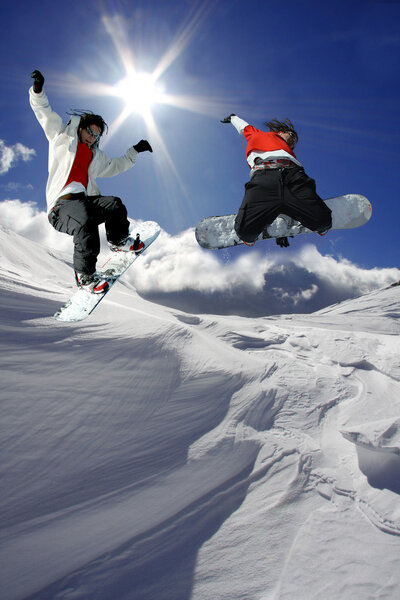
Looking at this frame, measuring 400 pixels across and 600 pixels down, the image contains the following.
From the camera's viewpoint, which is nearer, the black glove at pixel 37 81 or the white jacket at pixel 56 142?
the black glove at pixel 37 81

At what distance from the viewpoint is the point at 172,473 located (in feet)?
6.95

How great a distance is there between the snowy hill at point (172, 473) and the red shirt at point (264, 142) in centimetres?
255

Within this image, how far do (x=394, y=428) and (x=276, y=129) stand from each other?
3968 mm

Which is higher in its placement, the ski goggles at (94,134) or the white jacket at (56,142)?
the ski goggles at (94,134)

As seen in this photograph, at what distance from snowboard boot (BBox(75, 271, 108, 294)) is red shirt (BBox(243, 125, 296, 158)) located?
2452 millimetres

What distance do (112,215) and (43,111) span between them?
3.70 feet

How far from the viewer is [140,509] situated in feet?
5.95

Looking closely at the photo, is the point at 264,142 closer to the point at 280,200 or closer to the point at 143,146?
the point at 280,200

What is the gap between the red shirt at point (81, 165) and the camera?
2.88m

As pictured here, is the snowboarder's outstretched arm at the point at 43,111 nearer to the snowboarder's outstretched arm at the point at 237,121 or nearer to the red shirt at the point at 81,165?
the red shirt at the point at 81,165

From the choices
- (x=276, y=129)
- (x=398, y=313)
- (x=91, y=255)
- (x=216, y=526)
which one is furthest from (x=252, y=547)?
(x=398, y=313)

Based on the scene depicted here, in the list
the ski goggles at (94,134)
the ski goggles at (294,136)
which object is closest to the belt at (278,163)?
the ski goggles at (294,136)

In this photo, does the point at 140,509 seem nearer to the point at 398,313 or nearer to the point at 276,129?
the point at 276,129

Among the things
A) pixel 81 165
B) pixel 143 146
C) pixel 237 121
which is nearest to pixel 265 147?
pixel 237 121
